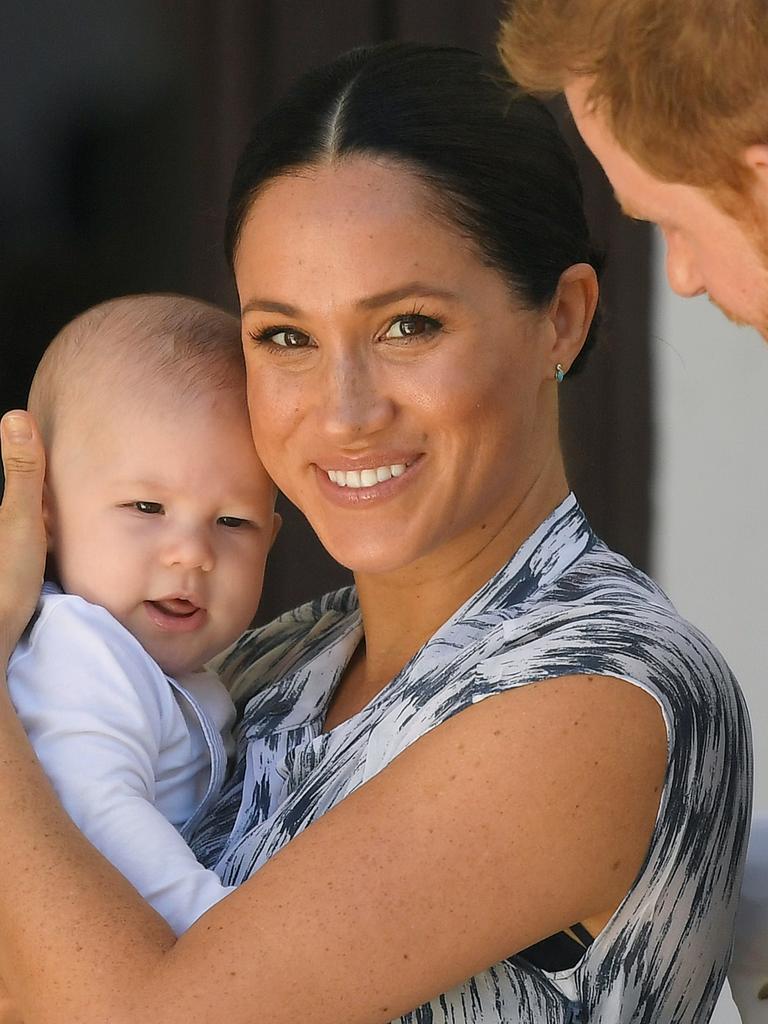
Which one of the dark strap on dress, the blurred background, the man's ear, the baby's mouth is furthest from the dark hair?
the blurred background

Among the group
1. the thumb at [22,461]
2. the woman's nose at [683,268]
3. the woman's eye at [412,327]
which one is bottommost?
the thumb at [22,461]

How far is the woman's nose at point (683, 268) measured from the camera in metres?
1.49

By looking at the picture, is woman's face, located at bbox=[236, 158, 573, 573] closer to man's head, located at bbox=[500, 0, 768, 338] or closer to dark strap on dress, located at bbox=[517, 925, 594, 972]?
man's head, located at bbox=[500, 0, 768, 338]

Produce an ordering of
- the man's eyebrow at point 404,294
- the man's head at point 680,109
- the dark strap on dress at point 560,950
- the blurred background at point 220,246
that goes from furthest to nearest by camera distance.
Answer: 1. the blurred background at point 220,246
2. the man's eyebrow at point 404,294
3. the dark strap on dress at point 560,950
4. the man's head at point 680,109

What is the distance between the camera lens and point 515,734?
155cm

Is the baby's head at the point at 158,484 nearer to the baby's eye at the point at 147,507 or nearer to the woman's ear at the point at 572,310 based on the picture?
the baby's eye at the point at 147,507

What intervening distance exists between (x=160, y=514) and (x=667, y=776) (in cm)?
79

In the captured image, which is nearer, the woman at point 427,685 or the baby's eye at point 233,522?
the woman at point 427,685

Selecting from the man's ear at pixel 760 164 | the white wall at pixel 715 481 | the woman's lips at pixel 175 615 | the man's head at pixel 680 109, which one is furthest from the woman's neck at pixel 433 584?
the white wall at pixel 715 481

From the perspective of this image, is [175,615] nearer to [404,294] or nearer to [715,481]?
[404,294]

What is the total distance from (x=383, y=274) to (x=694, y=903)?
2.61 feet

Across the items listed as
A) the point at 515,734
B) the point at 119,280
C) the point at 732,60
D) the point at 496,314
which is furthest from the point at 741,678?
the point at 732,60

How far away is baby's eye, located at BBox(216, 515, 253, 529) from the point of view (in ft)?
7.02

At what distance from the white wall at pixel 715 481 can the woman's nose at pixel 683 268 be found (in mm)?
2000
